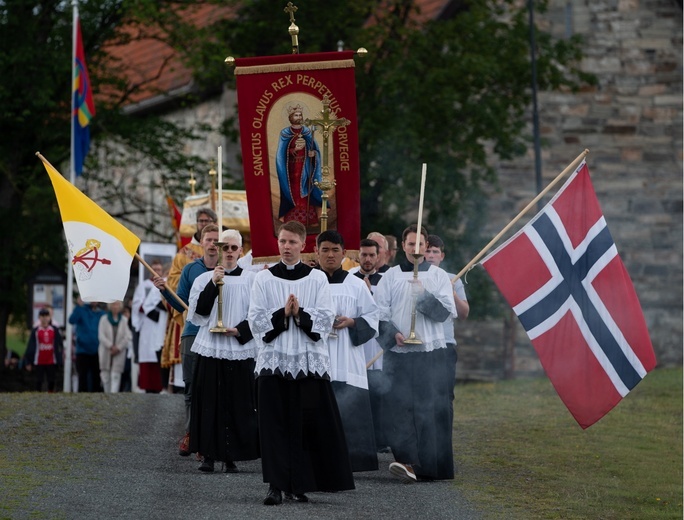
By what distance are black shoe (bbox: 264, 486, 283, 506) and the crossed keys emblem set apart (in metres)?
2.87

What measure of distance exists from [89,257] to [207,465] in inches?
73.5

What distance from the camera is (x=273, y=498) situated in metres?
10.1

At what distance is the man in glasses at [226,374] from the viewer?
39.2 ft

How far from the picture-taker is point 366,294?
440 inches

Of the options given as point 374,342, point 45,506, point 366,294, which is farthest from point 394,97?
point 45,506

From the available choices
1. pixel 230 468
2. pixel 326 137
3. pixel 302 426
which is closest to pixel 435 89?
pixel 326 137

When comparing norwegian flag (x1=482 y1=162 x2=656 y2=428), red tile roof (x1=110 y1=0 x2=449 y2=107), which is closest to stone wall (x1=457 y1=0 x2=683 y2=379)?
red tile roof (x1=110 y1=0 x2=449 y2=107)

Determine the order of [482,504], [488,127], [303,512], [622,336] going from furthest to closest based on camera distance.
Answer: [488,127]
[622,336]
[482,504]
[303,512]

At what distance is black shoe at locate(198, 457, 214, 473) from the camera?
11.9m

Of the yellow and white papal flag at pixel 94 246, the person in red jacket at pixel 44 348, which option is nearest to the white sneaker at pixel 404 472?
the yellow and white papal flag at pixel 94 246

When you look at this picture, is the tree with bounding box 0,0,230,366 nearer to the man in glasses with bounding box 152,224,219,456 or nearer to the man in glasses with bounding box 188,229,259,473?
the man in glasses with bounding box 152,224,219,456

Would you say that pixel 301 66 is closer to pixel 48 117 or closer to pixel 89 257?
pixel 89 257

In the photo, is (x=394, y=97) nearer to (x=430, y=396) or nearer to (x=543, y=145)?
(x=543, y=145)

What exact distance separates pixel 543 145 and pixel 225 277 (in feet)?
60.3
